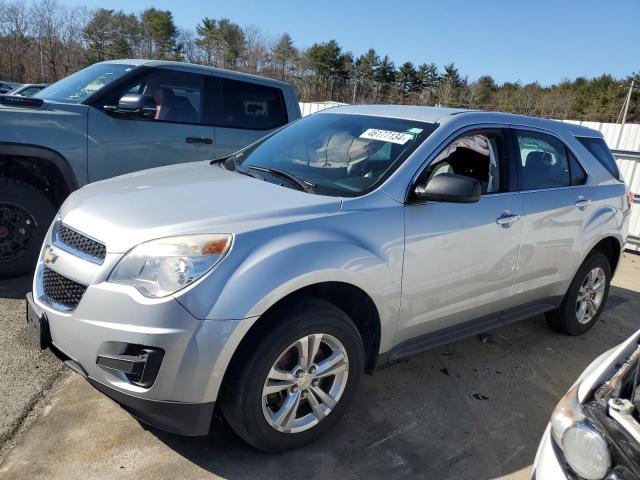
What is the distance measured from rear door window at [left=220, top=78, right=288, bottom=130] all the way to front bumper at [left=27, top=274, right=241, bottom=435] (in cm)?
354

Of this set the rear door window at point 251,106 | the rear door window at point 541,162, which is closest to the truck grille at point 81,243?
the rear door window at point 541,162

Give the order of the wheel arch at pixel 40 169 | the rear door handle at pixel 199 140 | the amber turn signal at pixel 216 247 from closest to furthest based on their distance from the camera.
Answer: the amber turn signal at pixel 216 247 → the wheel arch at pixel 40 169 → the rear door handle at pixel 199 140

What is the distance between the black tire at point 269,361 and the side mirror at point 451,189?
81cm

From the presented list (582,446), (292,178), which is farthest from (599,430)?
(292,178)

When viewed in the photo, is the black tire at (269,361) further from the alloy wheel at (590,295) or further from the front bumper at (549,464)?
the alloy wheel at (590,295)

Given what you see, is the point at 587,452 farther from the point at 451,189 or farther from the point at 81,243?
the point at 81,243

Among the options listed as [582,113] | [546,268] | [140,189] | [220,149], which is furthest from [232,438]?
Answer: [582,113]

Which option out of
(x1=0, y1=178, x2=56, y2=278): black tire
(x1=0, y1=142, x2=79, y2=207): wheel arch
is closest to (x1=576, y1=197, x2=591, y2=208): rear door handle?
(x1=0, y1=142, x2=79, y2=207): wheel arch

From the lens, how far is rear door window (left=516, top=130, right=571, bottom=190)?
12.0 ft

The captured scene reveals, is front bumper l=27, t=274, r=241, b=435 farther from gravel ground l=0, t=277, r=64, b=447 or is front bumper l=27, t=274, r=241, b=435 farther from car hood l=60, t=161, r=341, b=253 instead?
gravel ground l=0, t=277, r=64, b=447

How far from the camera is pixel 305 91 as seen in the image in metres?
47.0

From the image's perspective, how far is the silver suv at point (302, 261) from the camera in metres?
2.19

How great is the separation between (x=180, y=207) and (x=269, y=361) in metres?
0.87

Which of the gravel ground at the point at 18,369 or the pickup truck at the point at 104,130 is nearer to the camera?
the gravel ground at the point at 18,369
